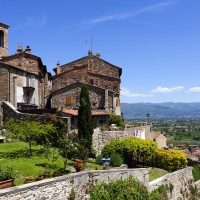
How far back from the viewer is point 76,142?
2623 centimetres

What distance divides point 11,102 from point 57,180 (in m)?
22.6

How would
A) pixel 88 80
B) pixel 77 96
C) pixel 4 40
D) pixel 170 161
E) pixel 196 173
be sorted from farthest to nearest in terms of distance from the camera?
pixel 4 40 < pixel 88 80 < pixel 77 96 < pixel 196 173 < pixel 170 161

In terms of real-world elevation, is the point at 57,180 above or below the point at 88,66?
below

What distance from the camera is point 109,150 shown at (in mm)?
30484

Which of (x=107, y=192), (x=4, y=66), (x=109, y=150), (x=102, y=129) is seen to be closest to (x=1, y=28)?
(x=4, y=66)

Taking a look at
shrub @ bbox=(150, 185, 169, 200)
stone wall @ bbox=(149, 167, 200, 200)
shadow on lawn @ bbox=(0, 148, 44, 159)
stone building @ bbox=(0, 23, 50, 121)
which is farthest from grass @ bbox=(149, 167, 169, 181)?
stone building @ bbox=(0, 23, 50, 121)

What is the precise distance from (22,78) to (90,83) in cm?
1041

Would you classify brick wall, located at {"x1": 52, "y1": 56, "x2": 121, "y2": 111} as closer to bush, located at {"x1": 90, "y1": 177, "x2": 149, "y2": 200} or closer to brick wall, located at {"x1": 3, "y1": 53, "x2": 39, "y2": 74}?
brick wall, located at {"x1": 3, "y1": 53, "x2": 39, "y2": 74}

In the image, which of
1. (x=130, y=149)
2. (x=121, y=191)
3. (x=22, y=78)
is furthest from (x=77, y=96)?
(x=121, y=191)

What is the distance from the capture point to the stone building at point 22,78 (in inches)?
1442

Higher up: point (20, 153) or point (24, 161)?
point (20, 153)

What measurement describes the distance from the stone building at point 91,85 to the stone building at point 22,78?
2375 millimetres

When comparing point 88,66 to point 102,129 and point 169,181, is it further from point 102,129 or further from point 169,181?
point 169,181

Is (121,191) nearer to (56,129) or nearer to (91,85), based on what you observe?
(56,129)
